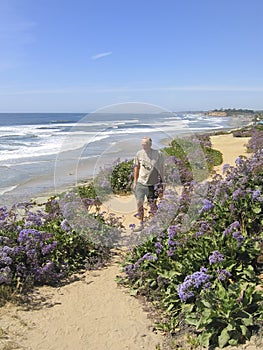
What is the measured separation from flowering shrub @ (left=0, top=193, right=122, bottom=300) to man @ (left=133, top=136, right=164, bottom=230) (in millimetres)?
737

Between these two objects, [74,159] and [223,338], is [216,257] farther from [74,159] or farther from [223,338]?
[74,159]

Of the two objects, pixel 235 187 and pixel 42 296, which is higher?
pixel 235 187

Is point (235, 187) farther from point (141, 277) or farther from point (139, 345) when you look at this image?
point (139, 345)

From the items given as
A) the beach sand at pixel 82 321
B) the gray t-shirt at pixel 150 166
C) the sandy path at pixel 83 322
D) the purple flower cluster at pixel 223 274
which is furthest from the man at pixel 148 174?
the purple flower cluster at pixel 223 274

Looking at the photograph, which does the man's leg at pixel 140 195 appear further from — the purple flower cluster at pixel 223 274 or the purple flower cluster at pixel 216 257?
the purple flower cluster at pixel 223 274

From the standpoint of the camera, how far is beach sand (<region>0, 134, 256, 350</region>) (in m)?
4.29

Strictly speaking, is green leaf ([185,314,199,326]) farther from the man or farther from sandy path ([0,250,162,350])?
the man

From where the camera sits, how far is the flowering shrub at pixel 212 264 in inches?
160

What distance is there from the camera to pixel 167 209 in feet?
22.0

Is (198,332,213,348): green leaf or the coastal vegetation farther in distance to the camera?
the coastal vegetation

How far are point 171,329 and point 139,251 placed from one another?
165cm

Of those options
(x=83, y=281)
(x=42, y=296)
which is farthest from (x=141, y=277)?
(x=42, y=296)

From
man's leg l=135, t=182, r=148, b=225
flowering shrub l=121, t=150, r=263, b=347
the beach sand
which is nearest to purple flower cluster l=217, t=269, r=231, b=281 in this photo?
flowering shrub l=121, t=150, r=263, b=347

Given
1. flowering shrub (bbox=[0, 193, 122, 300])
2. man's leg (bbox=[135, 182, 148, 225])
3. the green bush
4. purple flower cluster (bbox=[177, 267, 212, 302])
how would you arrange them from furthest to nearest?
the green bush < man's leg (bbox=[135, 182, 148, 225]) < flowering shrub (bbox=[0, 193, 122, 300]) < purple flower cluster (bbox=[177, 267, 212, 302])
